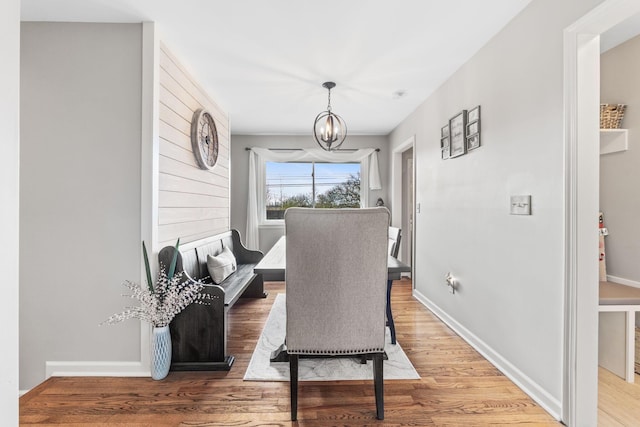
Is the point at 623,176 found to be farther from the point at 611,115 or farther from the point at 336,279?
the point at 336,279

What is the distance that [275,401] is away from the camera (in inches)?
70.6

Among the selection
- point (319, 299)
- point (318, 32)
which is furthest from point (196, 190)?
point (319, 299)

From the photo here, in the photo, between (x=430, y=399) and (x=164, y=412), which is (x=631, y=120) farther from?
(x=164, y=412)

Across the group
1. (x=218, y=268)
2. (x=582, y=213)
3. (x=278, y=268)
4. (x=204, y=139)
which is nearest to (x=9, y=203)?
(x=278, y=268)

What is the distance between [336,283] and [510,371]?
4.62ft

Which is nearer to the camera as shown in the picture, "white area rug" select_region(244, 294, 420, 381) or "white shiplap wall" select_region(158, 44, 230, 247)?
"white area rug" select_region(244, 294, 420, 381)

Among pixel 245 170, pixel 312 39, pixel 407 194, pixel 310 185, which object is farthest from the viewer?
pixel 310 185

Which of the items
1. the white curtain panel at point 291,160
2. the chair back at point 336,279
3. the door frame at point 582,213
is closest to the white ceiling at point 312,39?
the door frame at point 582,213

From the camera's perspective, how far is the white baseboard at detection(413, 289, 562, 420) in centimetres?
168

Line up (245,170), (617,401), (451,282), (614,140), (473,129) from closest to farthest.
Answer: (617,401)
(614,140)
(473,129)
(451,282)
(245,170)

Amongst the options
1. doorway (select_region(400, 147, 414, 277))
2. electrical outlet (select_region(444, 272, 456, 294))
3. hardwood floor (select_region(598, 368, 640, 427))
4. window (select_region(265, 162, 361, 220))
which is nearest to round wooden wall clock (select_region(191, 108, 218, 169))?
window (select_region(265, 162, 361, 220))

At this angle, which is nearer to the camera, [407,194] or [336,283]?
[336,283]

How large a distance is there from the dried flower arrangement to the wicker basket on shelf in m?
2.98

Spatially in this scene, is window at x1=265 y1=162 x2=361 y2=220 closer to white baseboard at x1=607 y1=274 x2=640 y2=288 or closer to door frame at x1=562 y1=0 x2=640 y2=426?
white baseboard at x1=607 y1=274 x2=640 y2=288
